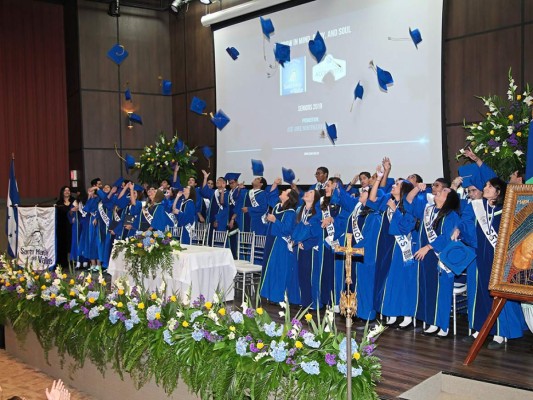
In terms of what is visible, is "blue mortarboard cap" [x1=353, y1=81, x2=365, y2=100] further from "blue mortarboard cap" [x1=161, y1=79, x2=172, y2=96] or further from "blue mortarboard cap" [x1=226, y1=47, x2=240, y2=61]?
"blue mortarboard cap" [x1=161, y1=79, x2=172, y2=96]

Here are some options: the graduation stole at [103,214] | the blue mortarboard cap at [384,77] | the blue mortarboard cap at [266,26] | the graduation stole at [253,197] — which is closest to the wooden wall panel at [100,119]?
the graduation stole at [103,214]

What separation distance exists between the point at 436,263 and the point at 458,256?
1.41 ft

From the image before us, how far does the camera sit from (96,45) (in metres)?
12.3

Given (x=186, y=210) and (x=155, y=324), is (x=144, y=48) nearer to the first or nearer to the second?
(x=186, y=210)

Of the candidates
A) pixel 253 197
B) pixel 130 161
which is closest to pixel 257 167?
pixel 253 197

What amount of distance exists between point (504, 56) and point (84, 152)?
827 cm

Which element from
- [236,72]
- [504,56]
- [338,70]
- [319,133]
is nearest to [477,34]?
[504,56]

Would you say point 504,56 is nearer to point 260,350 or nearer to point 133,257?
point 133,257

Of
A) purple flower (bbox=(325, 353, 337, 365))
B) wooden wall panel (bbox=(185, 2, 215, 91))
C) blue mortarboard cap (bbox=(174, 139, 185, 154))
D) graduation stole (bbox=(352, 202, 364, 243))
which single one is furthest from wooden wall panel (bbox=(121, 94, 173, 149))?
purple flower (bbox=(325, 353, 337, 365))

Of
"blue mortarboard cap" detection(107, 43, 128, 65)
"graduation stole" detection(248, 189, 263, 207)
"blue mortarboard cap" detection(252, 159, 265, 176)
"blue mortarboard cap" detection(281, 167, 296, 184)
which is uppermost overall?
"blue mortarboard cap" detection(107, 43, 128, 65)

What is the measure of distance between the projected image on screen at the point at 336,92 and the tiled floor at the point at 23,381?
543 cm

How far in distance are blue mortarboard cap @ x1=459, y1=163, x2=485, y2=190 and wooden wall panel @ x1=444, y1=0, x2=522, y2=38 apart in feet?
9.49

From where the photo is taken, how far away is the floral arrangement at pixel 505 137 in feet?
Answer: 19.2

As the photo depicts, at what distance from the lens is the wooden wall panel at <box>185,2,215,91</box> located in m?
12.1
